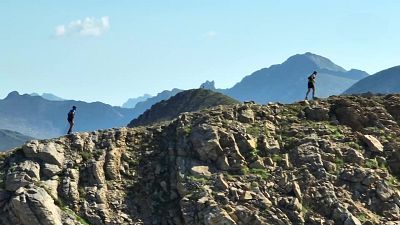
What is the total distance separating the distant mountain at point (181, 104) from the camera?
17400 cm

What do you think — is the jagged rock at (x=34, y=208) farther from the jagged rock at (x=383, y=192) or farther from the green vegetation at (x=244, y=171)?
the jagged rock at (x=383, y=192)

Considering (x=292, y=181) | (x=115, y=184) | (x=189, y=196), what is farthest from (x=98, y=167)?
(x=292, y=181)

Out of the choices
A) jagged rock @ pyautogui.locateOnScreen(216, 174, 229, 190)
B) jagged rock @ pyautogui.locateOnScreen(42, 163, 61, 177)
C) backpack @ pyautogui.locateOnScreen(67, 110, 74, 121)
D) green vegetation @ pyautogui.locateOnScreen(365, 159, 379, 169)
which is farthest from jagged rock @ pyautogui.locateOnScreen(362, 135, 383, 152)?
backpack @ pyautogui.locateOnScreen(67, 110, 74, 121)

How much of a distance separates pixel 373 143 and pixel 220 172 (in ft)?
36.7

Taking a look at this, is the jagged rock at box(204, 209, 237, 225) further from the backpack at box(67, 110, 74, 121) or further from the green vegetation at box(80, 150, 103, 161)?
the backpack at box(67, 110, 74, 121)

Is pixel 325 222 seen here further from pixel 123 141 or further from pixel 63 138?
pixel 63 138

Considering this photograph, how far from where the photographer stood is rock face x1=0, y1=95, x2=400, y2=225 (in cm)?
3312

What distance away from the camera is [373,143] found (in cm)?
3859

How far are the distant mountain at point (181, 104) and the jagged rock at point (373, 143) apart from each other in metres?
129

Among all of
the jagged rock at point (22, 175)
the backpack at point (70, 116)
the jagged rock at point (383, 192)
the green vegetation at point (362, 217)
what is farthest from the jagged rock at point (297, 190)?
the backpack at point (70, 116)

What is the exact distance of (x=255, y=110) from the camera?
41875 mm

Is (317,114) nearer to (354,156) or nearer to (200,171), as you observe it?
(354,156)

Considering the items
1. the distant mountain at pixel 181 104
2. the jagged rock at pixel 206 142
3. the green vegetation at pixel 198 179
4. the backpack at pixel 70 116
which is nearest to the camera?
the green vegetation at pixel 198 179

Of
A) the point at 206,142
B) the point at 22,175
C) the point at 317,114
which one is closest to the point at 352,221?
the point at 206,142
